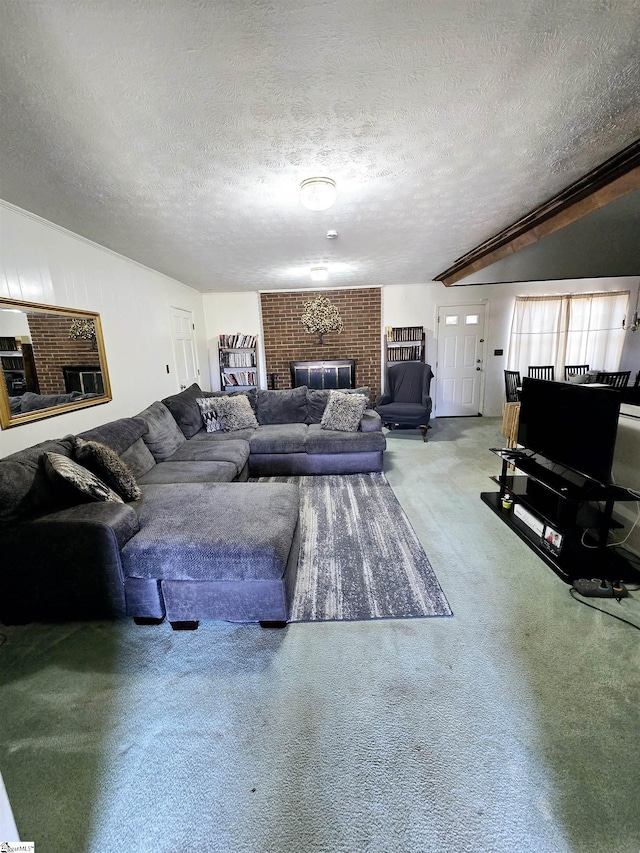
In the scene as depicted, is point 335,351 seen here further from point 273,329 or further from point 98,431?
point 98,431

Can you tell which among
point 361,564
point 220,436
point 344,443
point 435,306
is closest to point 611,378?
point 435,306

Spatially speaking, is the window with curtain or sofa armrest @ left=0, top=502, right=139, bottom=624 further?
the window with curtain

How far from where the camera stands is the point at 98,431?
2428 millimetres

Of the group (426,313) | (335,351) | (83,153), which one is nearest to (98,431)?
(83,153)

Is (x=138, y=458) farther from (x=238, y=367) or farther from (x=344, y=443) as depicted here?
(x=238, y=367)

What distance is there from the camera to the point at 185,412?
355cm

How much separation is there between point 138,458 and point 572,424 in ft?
10.1

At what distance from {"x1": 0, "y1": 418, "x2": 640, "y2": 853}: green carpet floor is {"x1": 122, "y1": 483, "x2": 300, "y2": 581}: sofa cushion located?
34cm

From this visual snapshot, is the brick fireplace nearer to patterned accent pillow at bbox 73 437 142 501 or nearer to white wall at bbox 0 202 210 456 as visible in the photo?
white wall at bbox 0 202 210 456

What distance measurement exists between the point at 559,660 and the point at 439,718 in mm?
619

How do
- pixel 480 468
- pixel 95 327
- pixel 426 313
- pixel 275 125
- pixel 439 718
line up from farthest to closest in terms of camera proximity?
pixel 426 313 < pixel 480 468 < pixel 95 327 < pixel 275 125 < pixel 439 718

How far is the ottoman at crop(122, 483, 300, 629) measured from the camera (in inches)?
60.4

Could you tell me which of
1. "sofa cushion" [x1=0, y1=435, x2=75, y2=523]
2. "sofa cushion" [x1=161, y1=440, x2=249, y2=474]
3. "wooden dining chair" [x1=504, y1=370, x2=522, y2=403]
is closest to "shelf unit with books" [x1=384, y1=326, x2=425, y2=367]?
"wooden dining chair" [x1=504, y1=370, x2=522, y2=403]

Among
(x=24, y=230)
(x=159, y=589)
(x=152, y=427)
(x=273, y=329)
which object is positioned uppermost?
(x=24, y=230)
